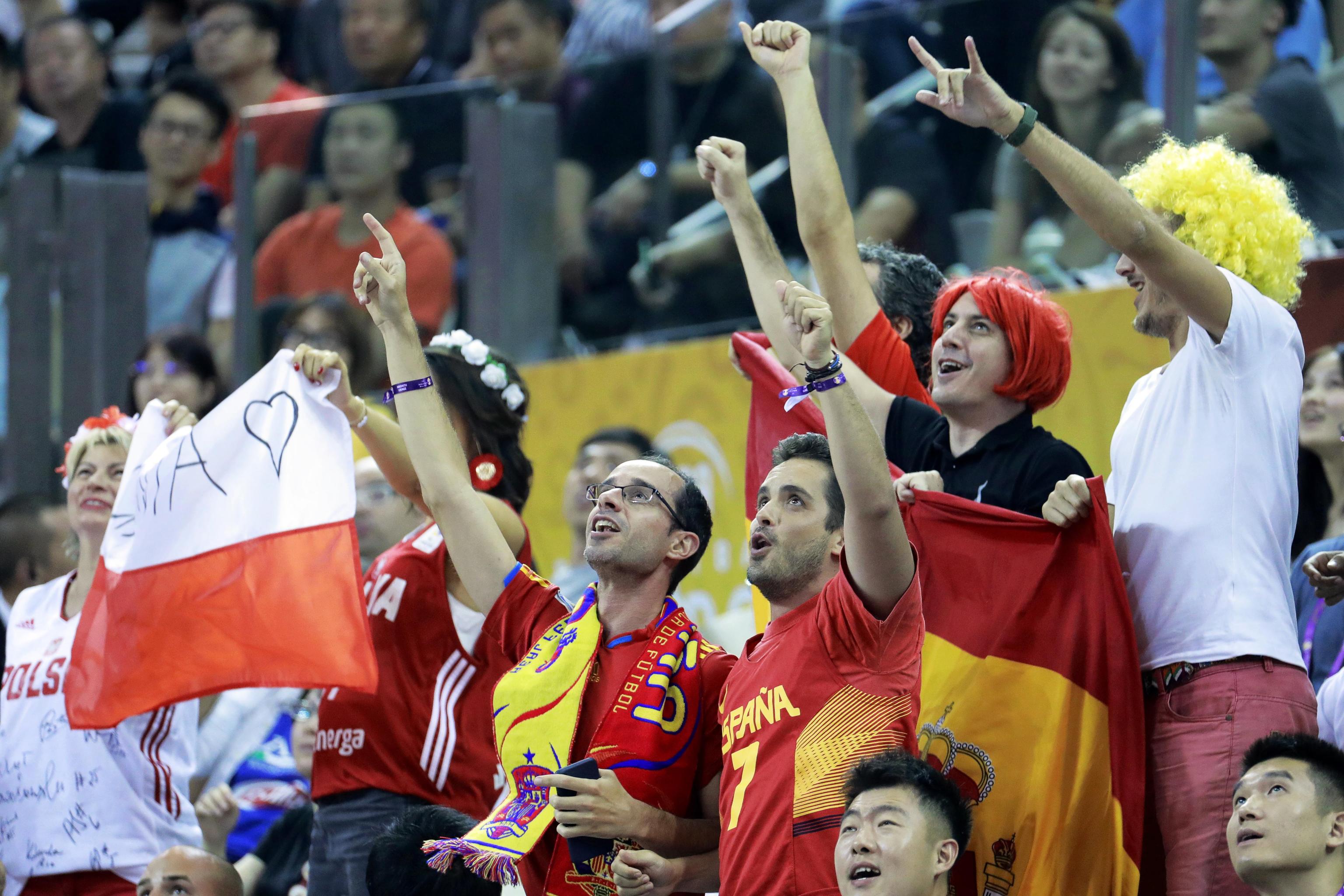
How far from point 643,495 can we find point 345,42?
226 inches

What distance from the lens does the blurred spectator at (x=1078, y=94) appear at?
5.28 metres

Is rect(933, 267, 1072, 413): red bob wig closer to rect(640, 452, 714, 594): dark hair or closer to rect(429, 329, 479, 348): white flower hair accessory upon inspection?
rect(640, 452, 714, 594): dark hair

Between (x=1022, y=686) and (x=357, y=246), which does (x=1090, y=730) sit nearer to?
(x=1022, y=686)

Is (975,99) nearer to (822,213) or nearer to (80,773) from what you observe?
(822,213)

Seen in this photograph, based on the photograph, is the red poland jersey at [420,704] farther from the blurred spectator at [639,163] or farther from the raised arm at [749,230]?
the blurred spectator at [639,163]

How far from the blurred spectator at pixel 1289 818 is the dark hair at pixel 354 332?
420cm

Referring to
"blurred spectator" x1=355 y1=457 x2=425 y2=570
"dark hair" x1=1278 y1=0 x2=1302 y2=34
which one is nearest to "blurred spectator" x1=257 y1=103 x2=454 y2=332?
"blurred spectator" x1=355 y1=457 x2=425 y2=570

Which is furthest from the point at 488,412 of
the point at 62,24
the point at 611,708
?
the point at 62,24

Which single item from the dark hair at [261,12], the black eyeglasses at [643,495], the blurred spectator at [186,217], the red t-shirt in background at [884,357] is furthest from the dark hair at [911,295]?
the dark hair at [261,12]

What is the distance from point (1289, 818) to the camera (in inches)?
125

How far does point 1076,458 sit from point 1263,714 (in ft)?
2.09

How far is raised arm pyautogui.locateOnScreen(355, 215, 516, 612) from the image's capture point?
388cm

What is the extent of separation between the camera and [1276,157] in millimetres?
5020

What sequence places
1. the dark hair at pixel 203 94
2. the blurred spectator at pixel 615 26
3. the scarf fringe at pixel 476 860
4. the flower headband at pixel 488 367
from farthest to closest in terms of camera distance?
the dark hair at pixel 203 94 → the blurred spectator at pixel 615 26 → the flower headband at pixel 488 367 → the scarf fringe at pixel 476 860
